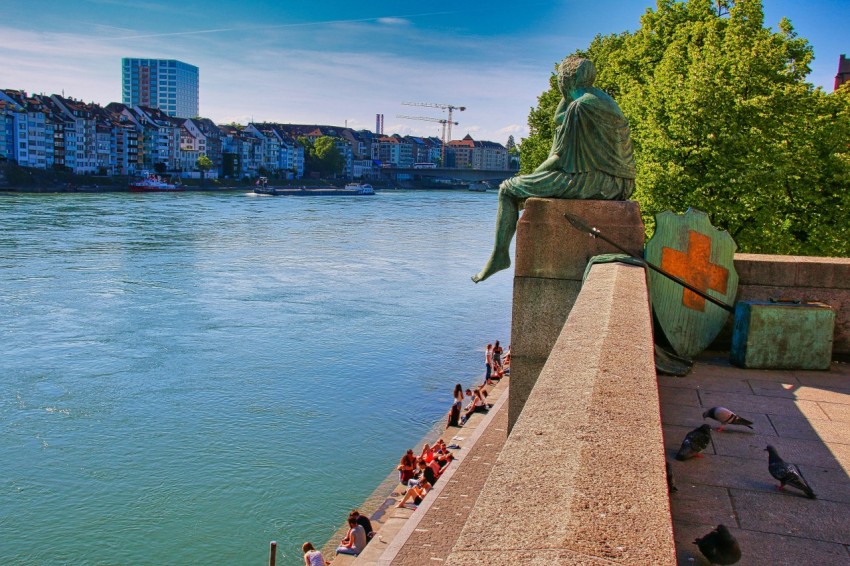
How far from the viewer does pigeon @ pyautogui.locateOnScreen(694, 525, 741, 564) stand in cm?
302

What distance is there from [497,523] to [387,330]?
24188 millimetres

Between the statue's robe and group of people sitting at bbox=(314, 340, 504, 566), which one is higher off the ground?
the statue's robe

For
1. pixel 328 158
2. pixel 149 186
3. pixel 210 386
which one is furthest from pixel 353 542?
pixel 328 158

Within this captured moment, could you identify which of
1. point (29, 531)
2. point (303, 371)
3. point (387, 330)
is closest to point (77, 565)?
point (29, 531)

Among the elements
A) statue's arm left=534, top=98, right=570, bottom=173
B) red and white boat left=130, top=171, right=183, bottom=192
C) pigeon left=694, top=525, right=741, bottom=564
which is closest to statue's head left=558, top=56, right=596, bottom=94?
statue's arm left=534, top=98, right=570, bottom=173

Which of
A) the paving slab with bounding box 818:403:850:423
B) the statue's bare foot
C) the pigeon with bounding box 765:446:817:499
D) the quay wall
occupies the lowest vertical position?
the paving slab with bounding box 818:403:850:423

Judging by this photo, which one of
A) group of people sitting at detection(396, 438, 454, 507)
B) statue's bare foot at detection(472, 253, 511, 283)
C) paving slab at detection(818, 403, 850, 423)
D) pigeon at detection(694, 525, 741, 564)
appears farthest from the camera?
group of people sitting at detection(396, 438, 454, 507)

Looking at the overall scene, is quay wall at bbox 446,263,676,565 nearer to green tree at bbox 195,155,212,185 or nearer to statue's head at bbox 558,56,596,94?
statue's head at bbox 558,56,596,94

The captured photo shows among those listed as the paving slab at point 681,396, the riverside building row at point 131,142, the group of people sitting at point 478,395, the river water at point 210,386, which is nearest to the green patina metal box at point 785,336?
the paving slab at point 681,396

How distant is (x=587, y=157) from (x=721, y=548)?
11.8 feet

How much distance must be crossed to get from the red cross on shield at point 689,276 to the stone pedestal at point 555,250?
324 millimetres

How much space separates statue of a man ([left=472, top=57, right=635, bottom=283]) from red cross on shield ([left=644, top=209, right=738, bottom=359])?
43cm

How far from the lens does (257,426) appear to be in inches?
695

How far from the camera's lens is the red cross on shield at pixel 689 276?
6.32 metres
